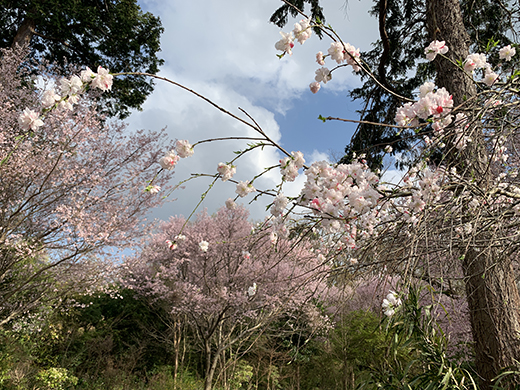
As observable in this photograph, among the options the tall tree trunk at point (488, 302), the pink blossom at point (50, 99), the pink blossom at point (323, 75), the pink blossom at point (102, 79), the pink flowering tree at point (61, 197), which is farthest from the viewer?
the pink flowering tree at point (61, 197)

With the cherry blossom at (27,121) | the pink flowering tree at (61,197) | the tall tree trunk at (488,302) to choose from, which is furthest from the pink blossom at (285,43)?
the pink flowering tree at (61,197)

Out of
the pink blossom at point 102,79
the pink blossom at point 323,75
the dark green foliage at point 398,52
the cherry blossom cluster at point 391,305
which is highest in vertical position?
the dark green foliage at point 398,52

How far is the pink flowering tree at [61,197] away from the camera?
4375 mm

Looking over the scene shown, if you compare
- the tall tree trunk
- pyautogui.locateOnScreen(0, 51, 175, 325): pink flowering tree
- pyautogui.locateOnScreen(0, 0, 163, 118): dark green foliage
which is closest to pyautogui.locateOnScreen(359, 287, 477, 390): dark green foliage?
the tall tree trunk

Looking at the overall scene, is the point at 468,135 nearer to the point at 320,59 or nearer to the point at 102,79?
the point at 320,59

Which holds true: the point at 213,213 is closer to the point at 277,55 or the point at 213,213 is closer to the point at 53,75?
the point at 53,75

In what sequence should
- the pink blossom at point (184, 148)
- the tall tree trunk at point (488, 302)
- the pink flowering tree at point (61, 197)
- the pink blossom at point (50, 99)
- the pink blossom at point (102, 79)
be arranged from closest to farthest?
the pink blossom at point (50, 99)
the pink blossom at point (102, 79)
the pink blossom at point (184, 148)
the tall tree trunk at point (488, 302)
the pink flowering tree at point (61, 197)

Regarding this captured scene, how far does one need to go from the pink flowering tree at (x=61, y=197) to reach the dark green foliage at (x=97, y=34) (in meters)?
1.19

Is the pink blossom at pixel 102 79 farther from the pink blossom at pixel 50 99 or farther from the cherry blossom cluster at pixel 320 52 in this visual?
the cherry blossom cluster at pixel 320 52

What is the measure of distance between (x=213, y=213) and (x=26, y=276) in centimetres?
Answer: 562

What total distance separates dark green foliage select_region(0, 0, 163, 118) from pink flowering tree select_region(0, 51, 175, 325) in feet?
3.90

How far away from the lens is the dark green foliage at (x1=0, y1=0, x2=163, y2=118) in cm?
616

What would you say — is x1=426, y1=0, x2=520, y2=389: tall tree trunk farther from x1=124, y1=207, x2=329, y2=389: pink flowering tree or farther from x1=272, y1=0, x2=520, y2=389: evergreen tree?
x1=124, y1=207, x2=329, y2=389: pink flowering tree

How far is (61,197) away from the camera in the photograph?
470cm
